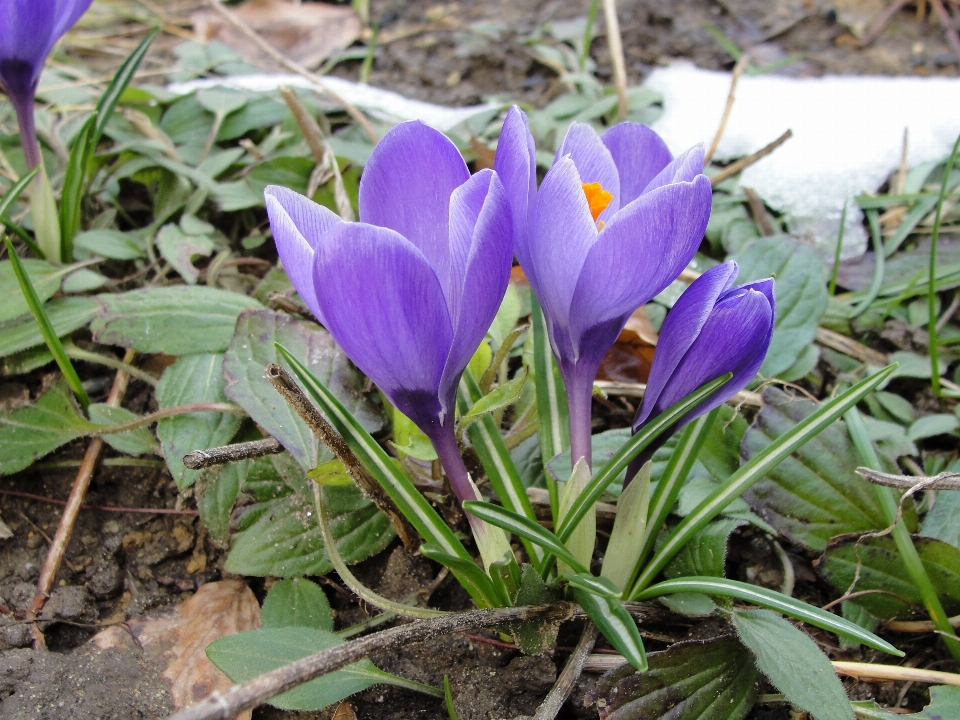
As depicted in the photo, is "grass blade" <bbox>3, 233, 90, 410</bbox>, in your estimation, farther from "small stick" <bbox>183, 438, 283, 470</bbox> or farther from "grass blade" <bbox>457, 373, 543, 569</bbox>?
"grass blade" <bbox>457, 373, 543, 569</bbox>

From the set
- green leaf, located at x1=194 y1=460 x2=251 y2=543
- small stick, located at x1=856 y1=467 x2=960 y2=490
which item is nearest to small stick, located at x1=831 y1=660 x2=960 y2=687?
small stick, located at x1=856 y1=467 x2=960 y2=490

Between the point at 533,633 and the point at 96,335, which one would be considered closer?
the point at 533,633

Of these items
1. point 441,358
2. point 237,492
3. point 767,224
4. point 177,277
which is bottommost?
point 237,492

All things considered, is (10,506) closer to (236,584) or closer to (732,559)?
(236,584)

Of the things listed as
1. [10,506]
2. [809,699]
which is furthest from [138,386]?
[809,699]

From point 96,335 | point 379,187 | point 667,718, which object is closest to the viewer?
point 379,187

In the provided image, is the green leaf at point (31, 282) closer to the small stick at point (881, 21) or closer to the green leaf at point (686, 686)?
the green leaf at point (686, 686)

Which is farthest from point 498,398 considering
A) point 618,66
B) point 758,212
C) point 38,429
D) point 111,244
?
point 618,66
